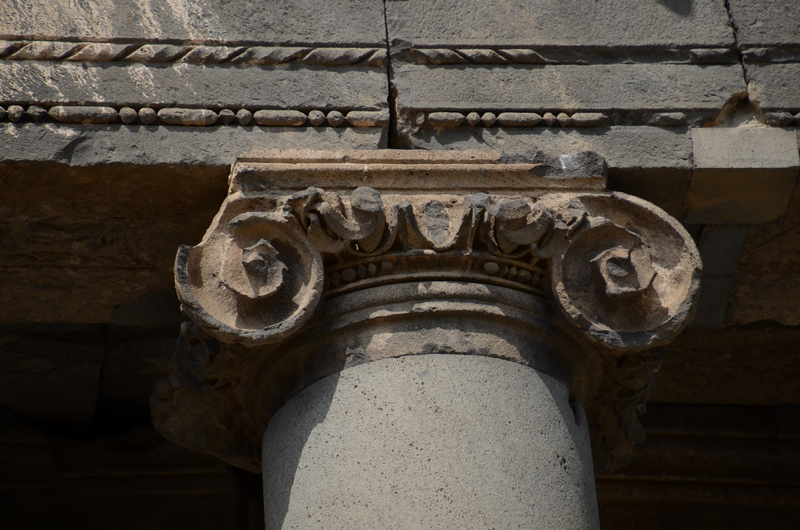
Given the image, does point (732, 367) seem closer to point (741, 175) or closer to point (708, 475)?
point (708, 475)

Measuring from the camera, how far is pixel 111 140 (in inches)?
132

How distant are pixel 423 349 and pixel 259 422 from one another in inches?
31.2

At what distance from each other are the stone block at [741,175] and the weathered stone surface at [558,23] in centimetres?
46

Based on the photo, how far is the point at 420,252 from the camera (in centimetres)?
311

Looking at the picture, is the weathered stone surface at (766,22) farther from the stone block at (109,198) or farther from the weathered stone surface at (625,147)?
the stone block at (109,198)

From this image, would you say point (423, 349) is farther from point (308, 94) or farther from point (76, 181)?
point (76, 181)

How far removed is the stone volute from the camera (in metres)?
2.84

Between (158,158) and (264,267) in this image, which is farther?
(158,158)

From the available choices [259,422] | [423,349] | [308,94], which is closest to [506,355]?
[423,349]

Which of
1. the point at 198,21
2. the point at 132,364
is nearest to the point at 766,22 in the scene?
the point at 198,21

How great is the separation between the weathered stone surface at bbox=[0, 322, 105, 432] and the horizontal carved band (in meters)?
1.56

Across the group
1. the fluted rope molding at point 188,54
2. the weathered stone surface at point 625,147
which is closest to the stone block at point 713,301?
the weathered stone surface at point 625,147

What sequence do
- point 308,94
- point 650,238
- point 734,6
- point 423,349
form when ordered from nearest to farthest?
1. point 423,349
2. point 650,238
3. point 308,94
4. point 734,6

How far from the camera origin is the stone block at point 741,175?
3.43 metres
